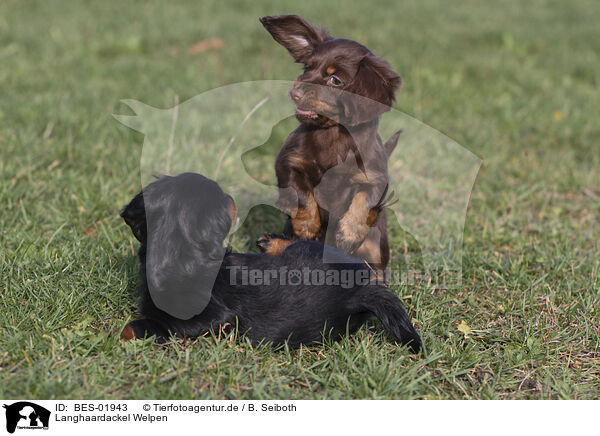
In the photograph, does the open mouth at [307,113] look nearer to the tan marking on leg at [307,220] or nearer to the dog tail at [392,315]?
the tan marking on leg at [307,220]

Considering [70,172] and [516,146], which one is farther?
[516,146]

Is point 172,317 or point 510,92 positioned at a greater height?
point 510,92

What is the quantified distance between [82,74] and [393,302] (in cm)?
616

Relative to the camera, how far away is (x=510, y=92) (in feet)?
25.3

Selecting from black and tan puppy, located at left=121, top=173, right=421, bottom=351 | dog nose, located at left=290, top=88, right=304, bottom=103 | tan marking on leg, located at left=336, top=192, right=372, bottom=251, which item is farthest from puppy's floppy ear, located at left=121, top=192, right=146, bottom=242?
tan marking on leg, located at left=336, top=192, right=372, bottom=251

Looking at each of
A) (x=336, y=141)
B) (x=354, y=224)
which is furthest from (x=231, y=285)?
(x=336, y=141)

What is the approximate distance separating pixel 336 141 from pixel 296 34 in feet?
2.14

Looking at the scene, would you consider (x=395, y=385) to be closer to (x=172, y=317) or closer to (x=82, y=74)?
(x=172, y=317)

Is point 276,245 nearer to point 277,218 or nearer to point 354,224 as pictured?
point 354,224

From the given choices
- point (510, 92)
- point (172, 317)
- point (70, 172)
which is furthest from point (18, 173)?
point (510, 92)

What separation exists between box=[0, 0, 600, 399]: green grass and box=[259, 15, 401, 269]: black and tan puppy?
62 cm

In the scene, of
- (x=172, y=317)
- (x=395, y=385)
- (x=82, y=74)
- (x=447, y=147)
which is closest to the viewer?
(x=395, y=385)

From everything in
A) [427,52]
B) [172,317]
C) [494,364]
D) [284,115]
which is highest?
[427,52]
